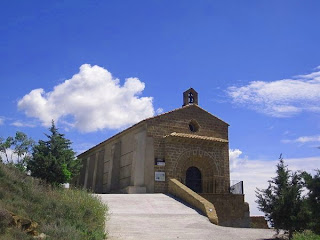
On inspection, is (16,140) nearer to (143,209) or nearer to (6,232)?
(143,209)

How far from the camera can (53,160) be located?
18922mm

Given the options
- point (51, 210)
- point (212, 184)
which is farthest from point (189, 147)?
point (51, 210)

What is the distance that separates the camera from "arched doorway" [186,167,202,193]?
24.5 meters

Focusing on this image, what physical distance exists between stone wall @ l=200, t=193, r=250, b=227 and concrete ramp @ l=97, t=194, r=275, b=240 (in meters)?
2.94

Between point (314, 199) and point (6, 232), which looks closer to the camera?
point (6, 232)

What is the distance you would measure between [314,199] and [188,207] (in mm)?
8002

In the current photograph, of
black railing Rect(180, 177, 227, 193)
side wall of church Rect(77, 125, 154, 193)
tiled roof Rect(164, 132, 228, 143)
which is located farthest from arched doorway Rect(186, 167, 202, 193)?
side wall of church Rect(77, 125, 154, 193)

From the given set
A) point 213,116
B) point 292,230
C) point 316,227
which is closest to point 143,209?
point 292,230

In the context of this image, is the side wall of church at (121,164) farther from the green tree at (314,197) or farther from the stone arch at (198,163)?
the green tree at (314,197)

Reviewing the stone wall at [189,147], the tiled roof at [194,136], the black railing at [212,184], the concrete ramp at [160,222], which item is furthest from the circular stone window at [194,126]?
the concrete ramp at [160,222]

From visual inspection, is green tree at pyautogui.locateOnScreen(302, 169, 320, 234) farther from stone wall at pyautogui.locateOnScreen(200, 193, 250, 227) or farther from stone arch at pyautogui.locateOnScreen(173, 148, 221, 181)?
stone arch at pyautogui.locateOnScreen(173, 148, 221, 181)

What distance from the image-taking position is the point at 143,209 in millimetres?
17016

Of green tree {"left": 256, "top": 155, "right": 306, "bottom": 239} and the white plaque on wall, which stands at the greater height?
the white plaque on wall

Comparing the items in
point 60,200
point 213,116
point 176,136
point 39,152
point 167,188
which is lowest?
point 60,200
